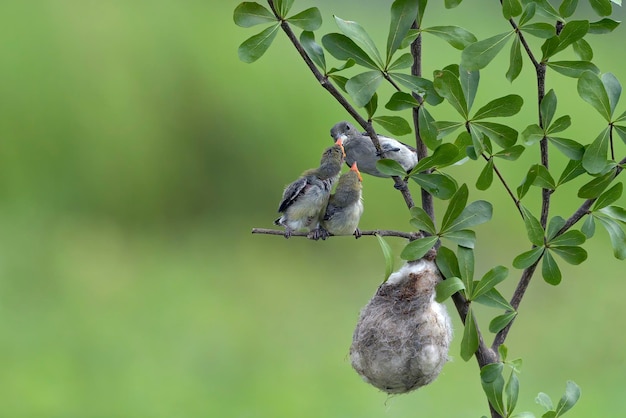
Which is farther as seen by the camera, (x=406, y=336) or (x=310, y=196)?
(x=310, y=196)

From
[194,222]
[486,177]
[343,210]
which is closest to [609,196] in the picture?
[486,177]

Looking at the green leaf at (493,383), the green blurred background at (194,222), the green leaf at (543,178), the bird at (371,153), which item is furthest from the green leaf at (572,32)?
the green blurred background at (194,222)

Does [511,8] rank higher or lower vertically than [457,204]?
higher

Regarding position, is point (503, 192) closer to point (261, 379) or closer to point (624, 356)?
point (624, 356)

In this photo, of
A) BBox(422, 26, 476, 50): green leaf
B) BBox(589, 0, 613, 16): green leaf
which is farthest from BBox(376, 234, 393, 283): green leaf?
BBox(589, 0, 613, 16): green leaf

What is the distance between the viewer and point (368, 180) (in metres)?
2.50

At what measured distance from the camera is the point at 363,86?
758 mm

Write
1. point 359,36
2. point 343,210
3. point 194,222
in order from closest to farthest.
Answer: point 359,36
point 343,210
point 194,222

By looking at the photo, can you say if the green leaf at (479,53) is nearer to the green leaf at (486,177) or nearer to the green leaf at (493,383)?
the green leaf at (486,177)

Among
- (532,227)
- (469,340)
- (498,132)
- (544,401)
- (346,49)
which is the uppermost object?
(346,49)

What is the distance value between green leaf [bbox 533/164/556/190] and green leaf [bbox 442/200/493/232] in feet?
0.19

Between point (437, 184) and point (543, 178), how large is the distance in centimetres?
12

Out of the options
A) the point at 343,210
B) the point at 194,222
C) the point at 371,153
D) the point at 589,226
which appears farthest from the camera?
the point at 194,222

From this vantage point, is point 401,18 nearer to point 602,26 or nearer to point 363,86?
point 363,86
